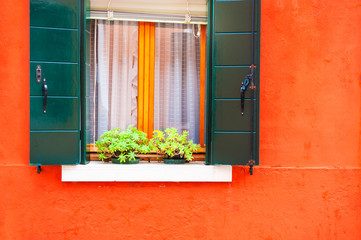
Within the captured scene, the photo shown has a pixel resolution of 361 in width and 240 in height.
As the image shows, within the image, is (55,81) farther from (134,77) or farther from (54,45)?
(134,77)

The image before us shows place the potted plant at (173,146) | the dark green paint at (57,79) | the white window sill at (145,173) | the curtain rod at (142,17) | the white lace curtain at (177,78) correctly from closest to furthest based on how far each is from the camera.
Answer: the dark green paint at (57,79) → the white window sill at (145,173) → the potted plant at (173,146) → the curtain rod at (142,17) → the white lace curtain at (177,78)

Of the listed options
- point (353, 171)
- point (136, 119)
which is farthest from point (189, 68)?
point (353, 171)

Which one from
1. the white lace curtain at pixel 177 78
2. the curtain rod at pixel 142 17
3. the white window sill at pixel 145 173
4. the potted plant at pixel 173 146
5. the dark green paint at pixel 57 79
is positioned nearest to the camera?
the dark green paint at pixel 57 79

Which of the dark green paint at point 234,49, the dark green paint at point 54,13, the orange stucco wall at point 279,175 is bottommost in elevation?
the orange stucco wall at point 279,175

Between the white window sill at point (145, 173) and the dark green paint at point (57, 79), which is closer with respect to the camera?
the dark green paint at point (57, 79)

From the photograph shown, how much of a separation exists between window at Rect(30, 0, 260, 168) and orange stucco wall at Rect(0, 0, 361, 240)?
0.21m

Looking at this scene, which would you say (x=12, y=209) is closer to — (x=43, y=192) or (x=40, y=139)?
(x=43, y=192)

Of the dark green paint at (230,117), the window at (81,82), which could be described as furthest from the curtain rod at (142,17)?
the dark green paint at (230,117)

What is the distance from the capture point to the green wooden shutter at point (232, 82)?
346 cm

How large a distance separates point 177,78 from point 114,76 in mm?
742

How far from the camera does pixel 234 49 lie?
3.47 metres

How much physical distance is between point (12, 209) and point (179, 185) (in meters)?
1.78

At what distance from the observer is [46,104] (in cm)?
334

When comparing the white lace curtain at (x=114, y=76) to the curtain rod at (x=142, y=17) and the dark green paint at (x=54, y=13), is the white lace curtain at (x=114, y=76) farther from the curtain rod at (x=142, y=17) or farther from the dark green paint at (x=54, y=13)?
the dark green paint at (x=54, y=13)
